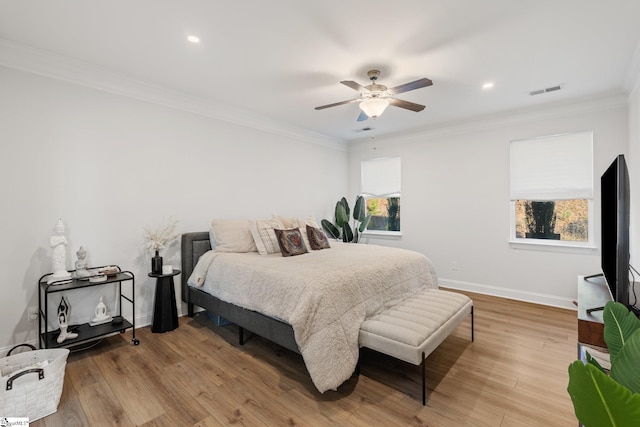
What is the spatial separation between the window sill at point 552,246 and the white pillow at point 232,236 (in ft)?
11.9

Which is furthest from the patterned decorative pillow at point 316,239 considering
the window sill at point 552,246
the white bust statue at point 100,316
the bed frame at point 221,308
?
the window sill at point 552,246

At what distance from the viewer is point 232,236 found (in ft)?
11.8

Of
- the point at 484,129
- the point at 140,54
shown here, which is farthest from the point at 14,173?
the point at 484,129

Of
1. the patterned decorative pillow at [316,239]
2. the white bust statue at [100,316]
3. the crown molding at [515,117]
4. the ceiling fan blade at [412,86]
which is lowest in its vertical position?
the white bust statue at [100,316]

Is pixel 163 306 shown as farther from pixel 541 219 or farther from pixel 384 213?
pixel 541 219

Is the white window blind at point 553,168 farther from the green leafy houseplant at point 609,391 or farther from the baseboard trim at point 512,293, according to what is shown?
the green leafy houseplant at point 609,391

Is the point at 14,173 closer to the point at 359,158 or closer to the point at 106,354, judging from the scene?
the point at 106,354

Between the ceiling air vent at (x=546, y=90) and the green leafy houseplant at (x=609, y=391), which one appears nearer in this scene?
the green leafy houseplant at (x=609, y=391)

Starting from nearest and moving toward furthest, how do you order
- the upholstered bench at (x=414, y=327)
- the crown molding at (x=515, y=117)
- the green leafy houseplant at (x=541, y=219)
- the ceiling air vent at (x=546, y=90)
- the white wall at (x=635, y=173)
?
the upholstered bench at (x=414, y=327) → the white wall at (x=635, y=173) → the ceiling air vent at (x=546, y=90) → the crown molding at (x=515, y=117) → the green leafy houseplant at (x=541, y=219)

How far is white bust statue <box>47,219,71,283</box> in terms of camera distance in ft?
8.30

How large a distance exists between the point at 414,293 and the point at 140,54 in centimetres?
338

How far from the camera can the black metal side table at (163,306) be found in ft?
10.2

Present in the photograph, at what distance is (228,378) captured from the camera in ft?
7.49

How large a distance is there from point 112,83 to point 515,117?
496 cm
